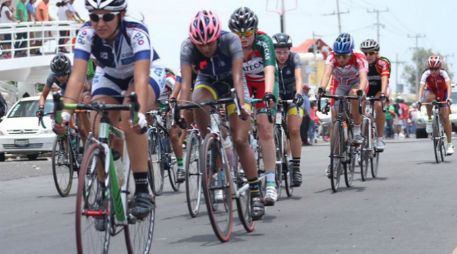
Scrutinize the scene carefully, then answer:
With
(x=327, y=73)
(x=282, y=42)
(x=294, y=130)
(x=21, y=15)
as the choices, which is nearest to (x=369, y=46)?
(x=327, y=73)

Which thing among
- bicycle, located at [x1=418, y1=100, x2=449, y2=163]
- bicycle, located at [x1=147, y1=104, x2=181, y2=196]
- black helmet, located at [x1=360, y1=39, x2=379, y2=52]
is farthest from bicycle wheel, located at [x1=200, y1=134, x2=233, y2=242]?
bicycle, located at [x1=418, y1=100, x2=449, y2=163]

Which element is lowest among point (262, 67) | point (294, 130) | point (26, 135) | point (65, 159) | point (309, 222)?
point (309, 222)

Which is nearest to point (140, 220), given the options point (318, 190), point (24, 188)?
point (318, 190)

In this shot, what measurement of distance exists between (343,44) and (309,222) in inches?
179

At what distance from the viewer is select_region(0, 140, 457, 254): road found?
9.45m

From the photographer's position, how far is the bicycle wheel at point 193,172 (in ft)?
33.1

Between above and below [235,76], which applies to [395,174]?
below

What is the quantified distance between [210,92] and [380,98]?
21.9 feet

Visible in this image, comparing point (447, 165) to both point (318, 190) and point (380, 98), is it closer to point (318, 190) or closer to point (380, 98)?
point (380, 98)

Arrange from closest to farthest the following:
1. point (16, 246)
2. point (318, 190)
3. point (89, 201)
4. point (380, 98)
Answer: point (89, 201) → point (16, 246) → point (318, 190) → point (380, 98)

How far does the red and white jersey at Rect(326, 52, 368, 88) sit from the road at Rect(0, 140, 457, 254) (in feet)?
4.64

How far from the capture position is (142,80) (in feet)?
26.7

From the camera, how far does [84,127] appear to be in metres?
13.9

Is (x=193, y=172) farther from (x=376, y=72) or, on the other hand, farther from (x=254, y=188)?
(x=376, y=72)
